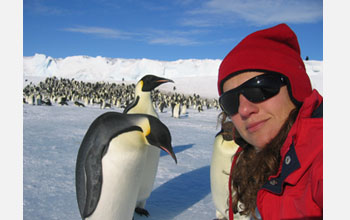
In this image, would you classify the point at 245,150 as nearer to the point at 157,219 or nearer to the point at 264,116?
the point at 264,116

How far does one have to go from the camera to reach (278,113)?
72 centimetres

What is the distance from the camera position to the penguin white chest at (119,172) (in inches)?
53.7

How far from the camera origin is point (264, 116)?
733 millimetres

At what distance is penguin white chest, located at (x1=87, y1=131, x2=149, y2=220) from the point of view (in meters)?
1.36

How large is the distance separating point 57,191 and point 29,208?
0.32 metres

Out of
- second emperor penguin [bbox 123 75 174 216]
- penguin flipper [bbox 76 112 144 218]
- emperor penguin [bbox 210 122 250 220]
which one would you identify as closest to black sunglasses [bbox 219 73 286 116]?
penguin flipper [bbox 76 112 144 218]

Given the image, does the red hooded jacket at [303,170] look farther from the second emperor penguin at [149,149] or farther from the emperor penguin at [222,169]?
the second emperor penguin at [149,149]

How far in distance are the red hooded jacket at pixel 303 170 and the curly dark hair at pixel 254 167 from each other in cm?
6

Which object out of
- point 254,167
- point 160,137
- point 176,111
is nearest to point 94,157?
point 160,137

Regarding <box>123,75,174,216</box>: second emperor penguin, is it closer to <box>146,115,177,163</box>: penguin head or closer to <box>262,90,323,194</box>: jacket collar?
<box>146,115,177,163</box>: penguin head

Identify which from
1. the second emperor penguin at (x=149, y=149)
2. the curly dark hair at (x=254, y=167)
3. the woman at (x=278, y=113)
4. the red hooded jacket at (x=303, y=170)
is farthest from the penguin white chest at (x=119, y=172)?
the red hooded jacket at (x=303, y=170)

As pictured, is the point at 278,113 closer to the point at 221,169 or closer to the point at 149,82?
the point at 221,169

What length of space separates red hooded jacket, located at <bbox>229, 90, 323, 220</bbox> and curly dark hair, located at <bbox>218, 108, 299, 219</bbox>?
0.06 metres
